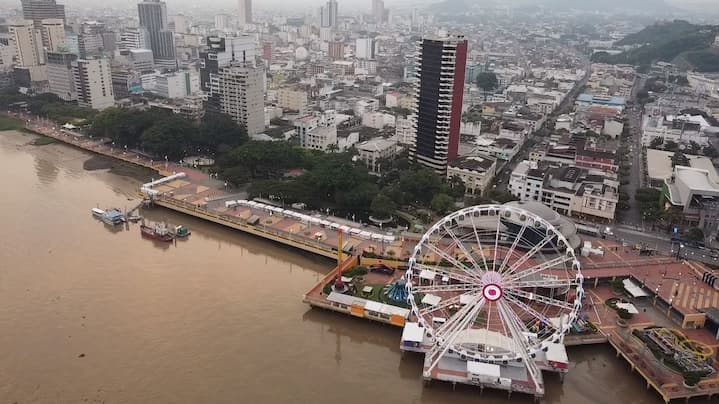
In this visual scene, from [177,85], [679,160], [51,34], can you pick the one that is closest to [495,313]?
[679,160]

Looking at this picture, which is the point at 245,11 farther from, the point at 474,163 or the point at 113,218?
the point at 113,218

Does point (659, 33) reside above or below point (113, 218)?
above

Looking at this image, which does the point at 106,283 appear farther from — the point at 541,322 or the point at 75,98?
the point at 75,98

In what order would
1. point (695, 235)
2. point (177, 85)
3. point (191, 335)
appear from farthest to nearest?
point (177, 85)
point (695, 235)
point (191, 335)

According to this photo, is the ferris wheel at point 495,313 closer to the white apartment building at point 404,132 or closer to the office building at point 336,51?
the white apartment building at point 404,132

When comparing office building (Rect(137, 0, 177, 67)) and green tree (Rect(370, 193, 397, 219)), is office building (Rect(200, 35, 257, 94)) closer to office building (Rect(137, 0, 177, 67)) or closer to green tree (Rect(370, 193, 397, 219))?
office building (Rect(137, 0, 177, 67))

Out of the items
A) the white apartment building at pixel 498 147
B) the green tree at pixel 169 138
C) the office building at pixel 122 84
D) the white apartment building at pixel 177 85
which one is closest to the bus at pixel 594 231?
the white apartment building at pixel 498 147

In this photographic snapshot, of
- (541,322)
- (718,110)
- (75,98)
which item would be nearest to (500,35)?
(718,110)
